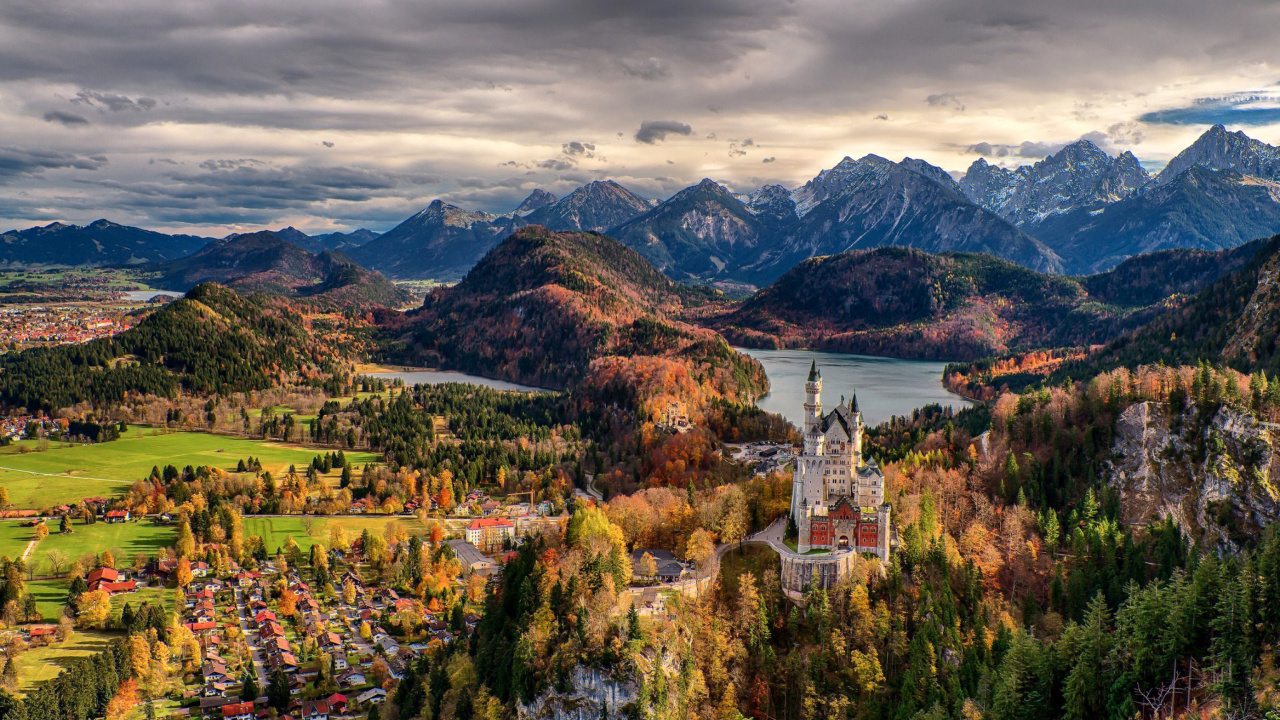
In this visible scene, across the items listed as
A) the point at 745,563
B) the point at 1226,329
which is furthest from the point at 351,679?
the point at 1226,329

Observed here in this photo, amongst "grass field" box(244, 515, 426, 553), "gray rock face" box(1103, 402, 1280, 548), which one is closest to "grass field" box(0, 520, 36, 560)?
"grass field" box(244, 515, 426, 553)

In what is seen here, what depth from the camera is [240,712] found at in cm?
6219

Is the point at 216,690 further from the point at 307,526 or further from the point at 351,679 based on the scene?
the point at 307,526

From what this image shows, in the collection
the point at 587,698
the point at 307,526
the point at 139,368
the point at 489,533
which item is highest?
the point at 139,368

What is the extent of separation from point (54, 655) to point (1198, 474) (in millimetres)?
99741

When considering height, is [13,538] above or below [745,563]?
below

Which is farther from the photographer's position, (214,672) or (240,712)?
(214,672)

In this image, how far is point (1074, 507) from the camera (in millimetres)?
79688

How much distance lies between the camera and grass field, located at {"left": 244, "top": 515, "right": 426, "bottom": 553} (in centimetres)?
9612

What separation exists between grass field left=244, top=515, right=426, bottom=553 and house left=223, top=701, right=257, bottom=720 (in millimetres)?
32477

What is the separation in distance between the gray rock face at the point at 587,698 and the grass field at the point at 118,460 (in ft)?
262

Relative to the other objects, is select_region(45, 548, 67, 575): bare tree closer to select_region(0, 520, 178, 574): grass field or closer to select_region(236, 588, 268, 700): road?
select_region(0, 520, 178, 574): grass field

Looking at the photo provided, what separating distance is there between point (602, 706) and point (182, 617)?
45.2 meters

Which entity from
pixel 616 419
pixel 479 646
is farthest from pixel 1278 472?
pixel 616 419
